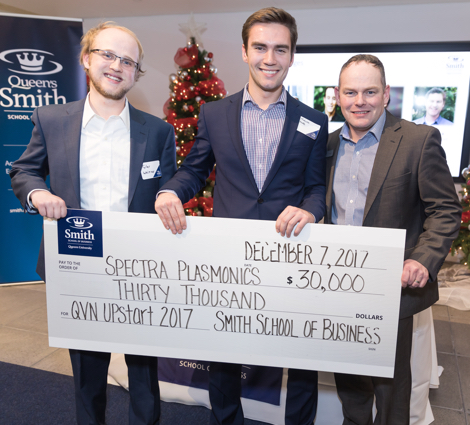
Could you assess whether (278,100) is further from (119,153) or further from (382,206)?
(119,153)

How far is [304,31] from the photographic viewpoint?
488cm

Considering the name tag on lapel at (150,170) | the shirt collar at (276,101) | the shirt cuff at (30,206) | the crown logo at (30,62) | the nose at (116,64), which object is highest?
the crown logo at (30,62)

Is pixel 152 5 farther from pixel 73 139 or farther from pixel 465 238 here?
pixel 465 238

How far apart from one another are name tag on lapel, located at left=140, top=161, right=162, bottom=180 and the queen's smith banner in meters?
2.71

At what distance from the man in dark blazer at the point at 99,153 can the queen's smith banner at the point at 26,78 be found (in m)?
2.44

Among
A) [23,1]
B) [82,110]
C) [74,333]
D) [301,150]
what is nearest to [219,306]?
[74,333]

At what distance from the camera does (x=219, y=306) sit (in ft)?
4.67

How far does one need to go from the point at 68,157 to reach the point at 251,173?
76cm

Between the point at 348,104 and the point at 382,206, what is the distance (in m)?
0.42

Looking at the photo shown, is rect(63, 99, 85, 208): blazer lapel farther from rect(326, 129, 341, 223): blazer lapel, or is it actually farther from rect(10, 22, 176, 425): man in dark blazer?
rect(326, 129, 341, 223): blazer lapel

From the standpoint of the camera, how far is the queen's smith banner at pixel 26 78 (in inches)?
144

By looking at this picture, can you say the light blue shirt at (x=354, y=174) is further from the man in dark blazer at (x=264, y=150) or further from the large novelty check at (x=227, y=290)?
the large novelty check at (x=227, y=290)

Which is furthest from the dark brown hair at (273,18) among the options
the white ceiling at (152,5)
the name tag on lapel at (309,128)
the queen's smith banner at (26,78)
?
the white ceiling at (152,5)

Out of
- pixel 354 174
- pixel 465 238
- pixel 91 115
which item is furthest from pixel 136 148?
pixel 465 238
